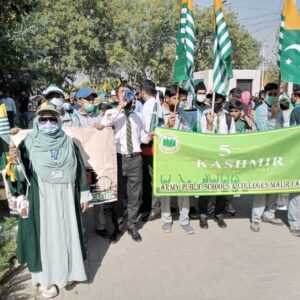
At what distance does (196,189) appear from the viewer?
17.4 feet

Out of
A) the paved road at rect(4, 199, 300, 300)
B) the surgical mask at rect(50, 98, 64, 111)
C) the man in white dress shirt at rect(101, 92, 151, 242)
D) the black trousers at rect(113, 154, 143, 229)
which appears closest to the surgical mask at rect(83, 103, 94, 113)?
the surgical mask at rect(50, 98, 64, 111)

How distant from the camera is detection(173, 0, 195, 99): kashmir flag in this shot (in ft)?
17.4

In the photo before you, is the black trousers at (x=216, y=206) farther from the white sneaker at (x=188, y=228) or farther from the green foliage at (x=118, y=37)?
the green foliage at (x=118, y=37)

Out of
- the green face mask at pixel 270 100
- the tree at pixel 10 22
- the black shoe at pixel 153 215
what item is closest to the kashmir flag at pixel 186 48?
the green face mask at pixel 270 100

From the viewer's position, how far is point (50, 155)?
355 cm

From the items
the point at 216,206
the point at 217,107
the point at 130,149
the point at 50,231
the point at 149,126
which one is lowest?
the point at 216,206

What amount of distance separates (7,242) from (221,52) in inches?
140

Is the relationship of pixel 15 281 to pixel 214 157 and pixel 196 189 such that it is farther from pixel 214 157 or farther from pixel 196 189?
pixel 214 157

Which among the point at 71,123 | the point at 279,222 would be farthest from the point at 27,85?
the point at 279,222

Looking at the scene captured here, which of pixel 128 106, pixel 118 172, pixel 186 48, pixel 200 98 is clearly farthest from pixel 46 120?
pixel 200 98

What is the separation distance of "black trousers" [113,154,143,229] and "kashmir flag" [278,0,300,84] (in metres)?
2.23

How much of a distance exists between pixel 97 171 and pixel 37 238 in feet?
4.23

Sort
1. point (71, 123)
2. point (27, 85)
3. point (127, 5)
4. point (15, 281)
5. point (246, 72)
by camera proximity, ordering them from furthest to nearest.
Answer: point (127, 5) → point (246, 72) → point (27, 85) → point (71, 123) → point (15, 281)

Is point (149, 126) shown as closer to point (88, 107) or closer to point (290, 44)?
point (88, 107)
